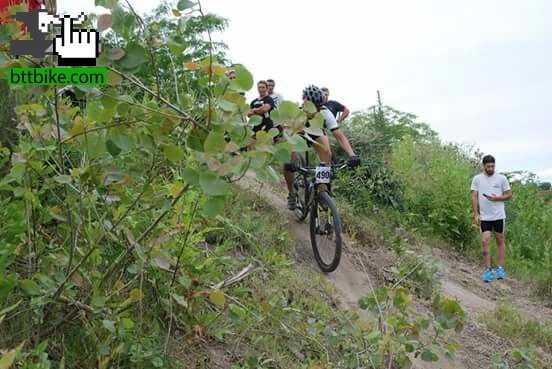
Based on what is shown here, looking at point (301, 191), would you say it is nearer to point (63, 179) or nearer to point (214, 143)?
point (63, 179)

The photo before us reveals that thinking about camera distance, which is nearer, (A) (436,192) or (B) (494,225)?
(B) (494,225)

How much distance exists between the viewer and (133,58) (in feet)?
6.08

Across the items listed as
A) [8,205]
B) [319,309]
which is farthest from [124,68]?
[319,309]

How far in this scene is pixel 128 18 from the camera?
1.84 metres

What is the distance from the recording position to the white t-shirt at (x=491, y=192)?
8305 mm

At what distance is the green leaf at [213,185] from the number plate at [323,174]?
3.96 metres

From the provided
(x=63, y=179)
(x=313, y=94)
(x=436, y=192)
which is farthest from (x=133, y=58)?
(x=436, y=192)

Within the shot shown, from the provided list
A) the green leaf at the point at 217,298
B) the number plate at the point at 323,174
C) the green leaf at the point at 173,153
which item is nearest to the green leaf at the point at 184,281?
the green leaf at the point at 217,298

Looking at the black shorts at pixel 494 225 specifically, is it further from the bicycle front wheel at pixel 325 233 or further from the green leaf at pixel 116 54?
the green leaf at pixel 116 54

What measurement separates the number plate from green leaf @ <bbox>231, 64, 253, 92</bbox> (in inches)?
151

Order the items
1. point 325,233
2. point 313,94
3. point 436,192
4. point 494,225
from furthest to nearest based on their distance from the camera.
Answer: point 436,192, point 494,225, point 313,94, point 325,233

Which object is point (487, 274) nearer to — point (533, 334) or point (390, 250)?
point (390, 250)

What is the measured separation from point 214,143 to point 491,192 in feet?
24.2

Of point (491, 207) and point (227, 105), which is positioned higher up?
point (227, 105)
